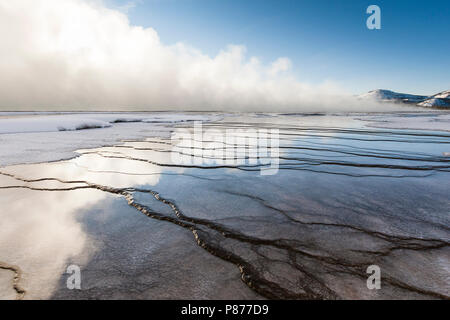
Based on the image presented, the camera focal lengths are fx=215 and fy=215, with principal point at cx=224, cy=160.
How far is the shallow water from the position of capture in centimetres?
118

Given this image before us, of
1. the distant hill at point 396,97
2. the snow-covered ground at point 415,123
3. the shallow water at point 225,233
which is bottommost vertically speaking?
the shallow water at point 225,233

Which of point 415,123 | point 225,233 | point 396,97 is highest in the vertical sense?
point 396,97

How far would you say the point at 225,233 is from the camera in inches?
66.6

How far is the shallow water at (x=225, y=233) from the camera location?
3.87 feet

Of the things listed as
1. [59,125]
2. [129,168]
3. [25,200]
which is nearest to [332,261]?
[25,200]

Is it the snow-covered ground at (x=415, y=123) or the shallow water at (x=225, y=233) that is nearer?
the shallow water at (x=225, y=233)

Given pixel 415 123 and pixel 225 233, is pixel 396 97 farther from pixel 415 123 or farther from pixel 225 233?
pixel 225 233

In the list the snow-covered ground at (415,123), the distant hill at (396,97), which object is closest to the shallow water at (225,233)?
the snow-covered ground at (415,123)

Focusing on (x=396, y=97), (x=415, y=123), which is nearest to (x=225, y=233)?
(x=415, y=123)

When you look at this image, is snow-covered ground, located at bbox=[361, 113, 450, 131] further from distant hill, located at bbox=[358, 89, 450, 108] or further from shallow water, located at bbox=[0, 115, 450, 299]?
distant hill, located at bbox=[358, 89, 450, 108]

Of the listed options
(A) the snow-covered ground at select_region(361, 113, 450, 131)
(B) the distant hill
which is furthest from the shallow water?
(B) the distant hill

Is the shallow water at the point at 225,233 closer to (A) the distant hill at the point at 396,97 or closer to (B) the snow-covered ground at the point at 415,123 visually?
(B) the snow-covered ground at the point at 415,123
